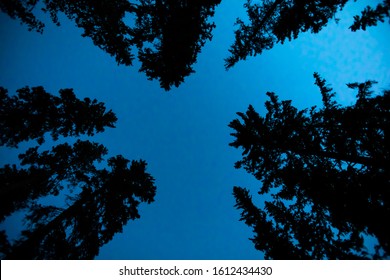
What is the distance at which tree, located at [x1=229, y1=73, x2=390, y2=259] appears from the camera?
6656 millimetres

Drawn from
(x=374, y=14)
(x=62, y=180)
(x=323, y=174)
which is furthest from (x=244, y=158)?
(x=62, y=180)

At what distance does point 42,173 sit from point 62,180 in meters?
0.95

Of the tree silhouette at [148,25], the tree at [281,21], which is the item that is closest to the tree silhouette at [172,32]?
the tree silhouette at [148,25]

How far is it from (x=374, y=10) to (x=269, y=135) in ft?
16.0

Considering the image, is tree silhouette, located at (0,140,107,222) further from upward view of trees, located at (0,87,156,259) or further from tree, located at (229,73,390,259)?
tree, located at (229,73,390,259)

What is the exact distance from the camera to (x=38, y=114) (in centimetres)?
1011

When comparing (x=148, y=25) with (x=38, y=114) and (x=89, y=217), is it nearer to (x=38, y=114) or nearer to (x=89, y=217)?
(x=38, y=114)

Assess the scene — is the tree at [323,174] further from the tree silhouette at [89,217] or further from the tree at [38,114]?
the tree at [38,114]

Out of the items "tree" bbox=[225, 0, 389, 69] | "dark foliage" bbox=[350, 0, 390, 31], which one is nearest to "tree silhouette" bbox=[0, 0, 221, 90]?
"tree" bbox=[225, 0, 389, 69]

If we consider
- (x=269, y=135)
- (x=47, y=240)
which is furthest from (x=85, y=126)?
(x=269, y=135)

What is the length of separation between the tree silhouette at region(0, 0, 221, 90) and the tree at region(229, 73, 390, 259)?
14.6 feet

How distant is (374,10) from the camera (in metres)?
6.66
